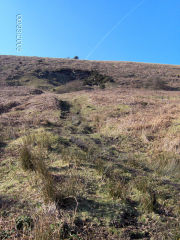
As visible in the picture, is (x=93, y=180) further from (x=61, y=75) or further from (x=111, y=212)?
(x=61, y=75)

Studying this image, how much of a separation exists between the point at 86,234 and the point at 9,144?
6.35 meters

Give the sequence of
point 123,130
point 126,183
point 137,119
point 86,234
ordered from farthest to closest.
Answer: point 137,119
point 123,130
point 126,183
point 86,234

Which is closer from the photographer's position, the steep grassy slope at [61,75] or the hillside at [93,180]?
the hillside at [93,180]

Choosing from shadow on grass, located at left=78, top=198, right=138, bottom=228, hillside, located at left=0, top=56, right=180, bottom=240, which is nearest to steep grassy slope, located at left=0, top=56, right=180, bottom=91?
hillside, located at left=0, top=56, right=180, bottom=240

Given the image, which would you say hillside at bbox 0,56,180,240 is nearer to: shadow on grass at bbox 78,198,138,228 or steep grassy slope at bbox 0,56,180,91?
shadow on grass at bbox 78,198,138,228

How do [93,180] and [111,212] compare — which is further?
[93,180]

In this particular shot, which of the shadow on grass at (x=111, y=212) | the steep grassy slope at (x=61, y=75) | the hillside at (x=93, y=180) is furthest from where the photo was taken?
the steep grassy slope at (x=61, y=75)

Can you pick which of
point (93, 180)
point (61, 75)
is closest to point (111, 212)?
point (93, 180)

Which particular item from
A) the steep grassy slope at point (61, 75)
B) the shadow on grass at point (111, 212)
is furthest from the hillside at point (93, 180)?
the steep grassy slope at point (61, 75)

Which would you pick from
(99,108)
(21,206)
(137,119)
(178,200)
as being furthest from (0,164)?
(99,108)

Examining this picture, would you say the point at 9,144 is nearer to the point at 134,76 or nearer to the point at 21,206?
the point at 21,206

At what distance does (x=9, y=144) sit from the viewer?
841 centimetres

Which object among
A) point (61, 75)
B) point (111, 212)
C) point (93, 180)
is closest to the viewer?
point (111, 212)

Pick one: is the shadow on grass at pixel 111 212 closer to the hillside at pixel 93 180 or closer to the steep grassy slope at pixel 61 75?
the hillside at pixel 93 180
